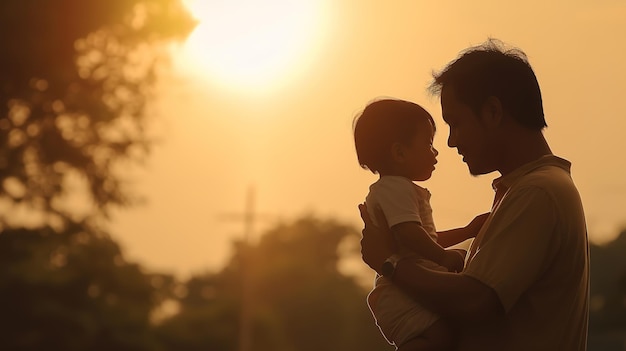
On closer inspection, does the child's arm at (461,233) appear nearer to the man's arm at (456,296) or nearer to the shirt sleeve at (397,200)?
the shirt sleeve at (397,200)

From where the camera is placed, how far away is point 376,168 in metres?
4.85

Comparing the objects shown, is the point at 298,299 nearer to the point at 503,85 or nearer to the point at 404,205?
the point at 404,205

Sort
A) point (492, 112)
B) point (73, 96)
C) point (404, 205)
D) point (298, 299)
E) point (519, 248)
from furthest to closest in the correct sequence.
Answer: point (298, 299) < point (73, 96) < point (404, 205) < point (492, 112) < point (519, 248)

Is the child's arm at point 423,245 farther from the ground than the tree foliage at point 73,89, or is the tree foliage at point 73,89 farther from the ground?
the tree foliage at point 73,89

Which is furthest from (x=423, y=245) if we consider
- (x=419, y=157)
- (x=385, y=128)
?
(x=385, y=128)

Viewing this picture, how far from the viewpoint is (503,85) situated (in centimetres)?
413

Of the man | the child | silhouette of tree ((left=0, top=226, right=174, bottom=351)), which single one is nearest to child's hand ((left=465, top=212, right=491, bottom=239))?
the child

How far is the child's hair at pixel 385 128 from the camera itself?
15.8 ft

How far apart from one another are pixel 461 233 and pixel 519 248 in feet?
2.81

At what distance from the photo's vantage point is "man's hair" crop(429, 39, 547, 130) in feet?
13.5

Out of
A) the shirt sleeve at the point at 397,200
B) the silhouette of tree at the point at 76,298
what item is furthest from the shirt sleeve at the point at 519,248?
the silhouette of tree at the point at 76,298

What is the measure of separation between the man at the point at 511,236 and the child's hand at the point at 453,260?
26 cm

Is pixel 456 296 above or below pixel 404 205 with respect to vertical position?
below

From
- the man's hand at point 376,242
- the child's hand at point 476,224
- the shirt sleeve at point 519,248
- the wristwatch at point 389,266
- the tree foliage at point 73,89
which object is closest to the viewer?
the shirt sleeve at point 519,248
